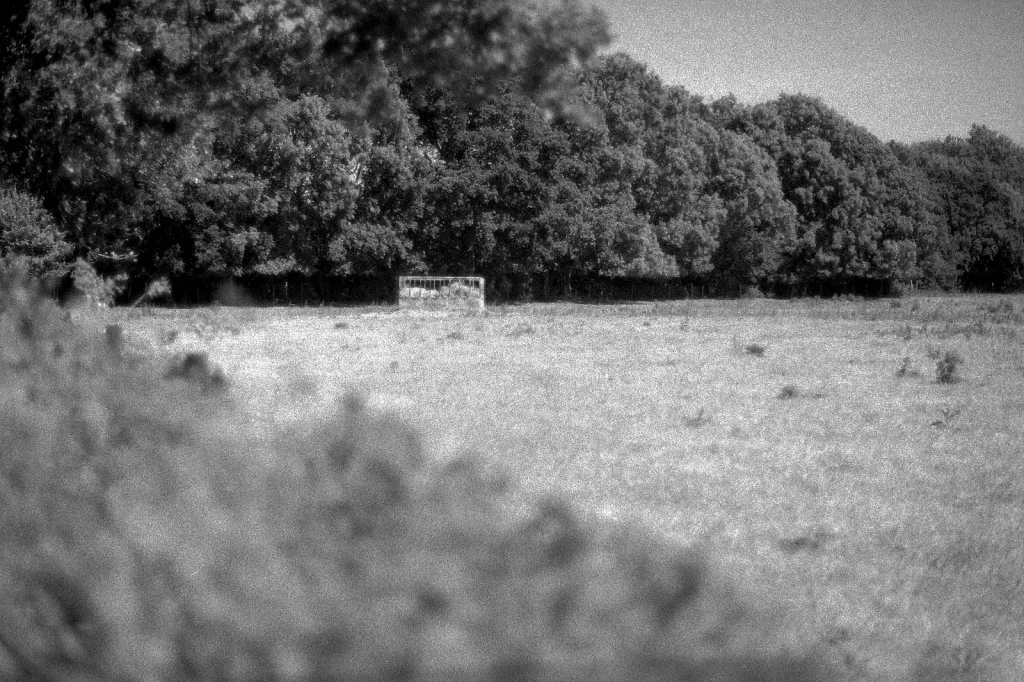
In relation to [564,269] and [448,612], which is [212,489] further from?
[564,269]

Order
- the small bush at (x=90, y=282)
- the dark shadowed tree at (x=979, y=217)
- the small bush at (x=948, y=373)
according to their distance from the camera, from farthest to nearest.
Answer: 1. the dark shadowed tree at (x=979, y=217)
2. the small bush at (x=90, y=282)
3. the small bush at (x=948, y=373)

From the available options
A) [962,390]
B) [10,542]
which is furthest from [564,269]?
[10,542]

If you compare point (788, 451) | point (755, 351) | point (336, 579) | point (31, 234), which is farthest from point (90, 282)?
point (336, 579)

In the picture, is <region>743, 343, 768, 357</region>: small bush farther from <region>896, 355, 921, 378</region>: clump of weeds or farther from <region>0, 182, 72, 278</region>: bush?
<region>0, 182, 72, 278</region>: bush

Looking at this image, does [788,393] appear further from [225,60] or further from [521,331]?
[521,331]

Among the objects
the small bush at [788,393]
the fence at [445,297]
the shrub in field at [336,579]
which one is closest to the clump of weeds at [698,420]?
the small bush at [788,393]

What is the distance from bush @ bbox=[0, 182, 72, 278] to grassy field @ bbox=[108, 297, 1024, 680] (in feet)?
72.4

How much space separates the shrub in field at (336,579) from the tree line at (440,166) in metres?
4.35

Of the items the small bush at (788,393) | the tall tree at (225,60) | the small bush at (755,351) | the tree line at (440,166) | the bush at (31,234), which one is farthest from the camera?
the bush at (31,234)

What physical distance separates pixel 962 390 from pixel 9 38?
11.5 m

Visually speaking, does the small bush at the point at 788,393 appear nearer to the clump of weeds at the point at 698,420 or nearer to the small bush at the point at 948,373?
the clump of weeds at the point at 698,420

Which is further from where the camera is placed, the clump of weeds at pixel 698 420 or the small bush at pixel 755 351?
the small bush at pixel 755 351

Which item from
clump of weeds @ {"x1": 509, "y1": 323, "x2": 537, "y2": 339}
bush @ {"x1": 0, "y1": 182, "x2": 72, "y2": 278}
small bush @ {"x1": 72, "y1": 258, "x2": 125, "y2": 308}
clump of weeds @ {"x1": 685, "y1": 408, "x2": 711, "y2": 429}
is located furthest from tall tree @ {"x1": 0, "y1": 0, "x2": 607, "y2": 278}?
small bush @ {"x1": 72, "y1": 258, "x2": 125, "y2": 308}

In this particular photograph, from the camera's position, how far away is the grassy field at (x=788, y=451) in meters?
4.27
